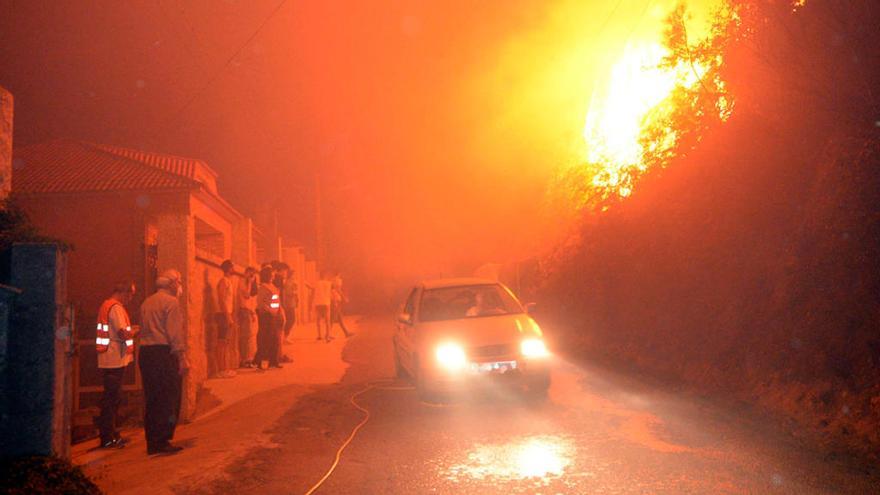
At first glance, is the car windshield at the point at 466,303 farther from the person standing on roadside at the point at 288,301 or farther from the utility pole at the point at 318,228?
the utility pole at the point at 318,228

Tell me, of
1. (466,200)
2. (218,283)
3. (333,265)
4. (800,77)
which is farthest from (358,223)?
(800,77)

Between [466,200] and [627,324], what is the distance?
95.5 feet

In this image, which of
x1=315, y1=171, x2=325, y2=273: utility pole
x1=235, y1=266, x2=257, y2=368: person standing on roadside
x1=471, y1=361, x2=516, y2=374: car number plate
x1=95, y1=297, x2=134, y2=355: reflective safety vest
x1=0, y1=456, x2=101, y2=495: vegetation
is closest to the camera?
x1=0, y1=456, x2=101, y2=495: vegetation

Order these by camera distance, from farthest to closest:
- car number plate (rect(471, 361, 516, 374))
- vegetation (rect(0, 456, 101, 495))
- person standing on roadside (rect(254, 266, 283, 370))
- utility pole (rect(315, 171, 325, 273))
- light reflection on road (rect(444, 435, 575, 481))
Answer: utility pole (rect(315, 171, 325, 273)) → person standing on roadside (rect(254, 266, 283, 370)) → car number plate (rect(471, 361, 516, 374)) → light reflection on road (rect(444, 435, 575, 481)) → vegetation (rect(0, 456, 101, 495))

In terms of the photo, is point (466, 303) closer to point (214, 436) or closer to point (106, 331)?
point (214, 436)

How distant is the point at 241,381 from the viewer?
12.2m

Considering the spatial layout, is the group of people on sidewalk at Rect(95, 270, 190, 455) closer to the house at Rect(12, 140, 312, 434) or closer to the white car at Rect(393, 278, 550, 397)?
the house at Rect(12, 140, 312, 434)

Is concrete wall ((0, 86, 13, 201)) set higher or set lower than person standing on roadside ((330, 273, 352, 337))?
higher

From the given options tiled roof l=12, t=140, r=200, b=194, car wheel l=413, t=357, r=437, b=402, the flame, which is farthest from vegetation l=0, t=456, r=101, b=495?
the flame

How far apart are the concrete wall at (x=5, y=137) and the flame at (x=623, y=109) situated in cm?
1052

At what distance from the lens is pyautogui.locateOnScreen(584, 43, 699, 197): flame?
51.5ft

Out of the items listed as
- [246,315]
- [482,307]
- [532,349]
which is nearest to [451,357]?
[532,349]

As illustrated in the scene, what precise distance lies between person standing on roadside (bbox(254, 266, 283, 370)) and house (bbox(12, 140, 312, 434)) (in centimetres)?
94

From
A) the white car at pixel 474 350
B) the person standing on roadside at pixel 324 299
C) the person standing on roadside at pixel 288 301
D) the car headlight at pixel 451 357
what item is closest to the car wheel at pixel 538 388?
the white car at pixel 474 350
